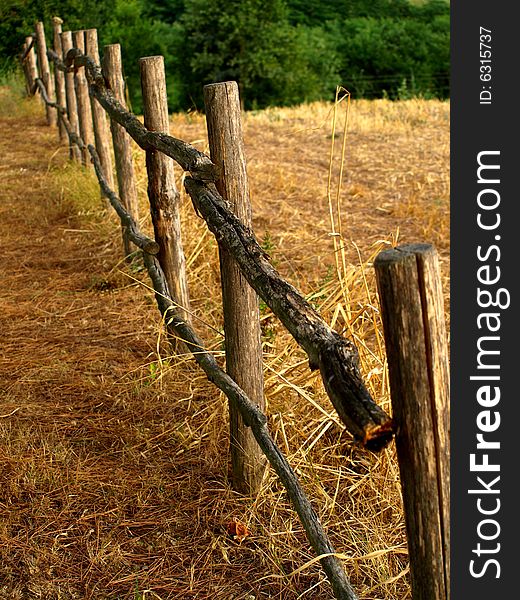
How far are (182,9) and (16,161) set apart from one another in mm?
28155

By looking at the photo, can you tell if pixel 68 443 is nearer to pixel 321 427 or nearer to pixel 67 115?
pixel 321 427

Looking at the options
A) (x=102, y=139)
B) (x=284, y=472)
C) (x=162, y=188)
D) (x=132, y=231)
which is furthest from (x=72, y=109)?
(x=284, y=472)

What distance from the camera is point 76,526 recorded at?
109 inches

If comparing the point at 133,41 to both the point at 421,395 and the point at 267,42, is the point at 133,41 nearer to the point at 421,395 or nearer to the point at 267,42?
the point at 267,42

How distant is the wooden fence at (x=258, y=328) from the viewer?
1.63 metres

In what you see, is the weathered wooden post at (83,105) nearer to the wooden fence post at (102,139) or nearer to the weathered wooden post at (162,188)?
the wooden fence post at (102,139)

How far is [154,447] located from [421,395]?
1.76 m

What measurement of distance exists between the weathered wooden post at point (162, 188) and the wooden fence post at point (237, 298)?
1056 mm

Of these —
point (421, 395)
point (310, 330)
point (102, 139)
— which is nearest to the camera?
point (421, 395)

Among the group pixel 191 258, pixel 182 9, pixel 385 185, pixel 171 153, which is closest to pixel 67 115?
pixel 385 185

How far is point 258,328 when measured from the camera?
2.87m

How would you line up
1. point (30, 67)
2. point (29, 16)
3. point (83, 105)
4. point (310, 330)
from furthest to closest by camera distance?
point (29, 16) < point (30, 67) < point (83, 105) < point (310, 330)

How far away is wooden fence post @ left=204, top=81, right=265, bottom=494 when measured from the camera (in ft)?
9.16

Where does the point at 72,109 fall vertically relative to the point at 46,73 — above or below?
below
